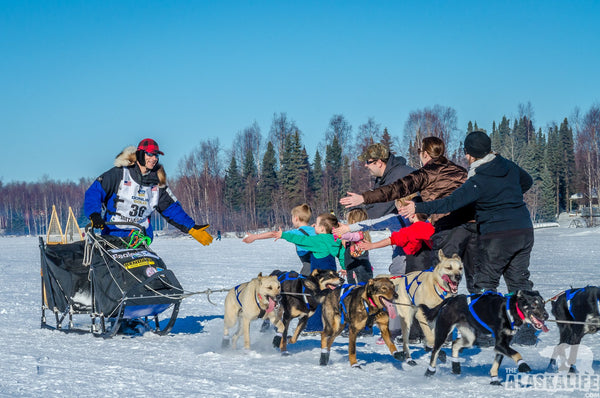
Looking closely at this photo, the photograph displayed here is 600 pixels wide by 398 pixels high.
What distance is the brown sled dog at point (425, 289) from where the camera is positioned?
423 centimetres

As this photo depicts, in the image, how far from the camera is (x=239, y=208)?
177ft

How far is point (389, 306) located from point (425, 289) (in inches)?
12.1

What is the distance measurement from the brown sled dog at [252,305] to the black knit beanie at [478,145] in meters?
1.88

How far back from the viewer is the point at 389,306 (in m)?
4.39

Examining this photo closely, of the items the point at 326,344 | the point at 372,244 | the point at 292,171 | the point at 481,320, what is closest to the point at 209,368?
the point at 326,344

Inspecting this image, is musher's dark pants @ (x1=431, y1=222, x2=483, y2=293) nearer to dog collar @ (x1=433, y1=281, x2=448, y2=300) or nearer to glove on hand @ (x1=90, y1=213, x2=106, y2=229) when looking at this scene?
dog collar @ (x1=433, y1=281, x2=448, y2=300)

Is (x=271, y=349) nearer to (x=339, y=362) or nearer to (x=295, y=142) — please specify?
(x=339, y=362)

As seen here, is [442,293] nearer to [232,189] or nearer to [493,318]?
[493,318]

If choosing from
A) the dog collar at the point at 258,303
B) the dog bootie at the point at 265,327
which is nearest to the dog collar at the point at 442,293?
the dog collar at the point at 258,303

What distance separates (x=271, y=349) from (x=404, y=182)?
1.82 metres

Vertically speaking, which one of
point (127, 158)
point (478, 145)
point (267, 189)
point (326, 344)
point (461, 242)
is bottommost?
point (326, 344)

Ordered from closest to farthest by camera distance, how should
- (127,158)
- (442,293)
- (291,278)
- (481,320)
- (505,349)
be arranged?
(505,349) → (481,320) → (442,293) → (291,278) → (127,158)

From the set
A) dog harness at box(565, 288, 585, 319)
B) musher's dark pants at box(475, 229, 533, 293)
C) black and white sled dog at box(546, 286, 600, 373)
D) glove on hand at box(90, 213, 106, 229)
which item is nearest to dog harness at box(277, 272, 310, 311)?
musher's dark pants at box(475, 229, 533, 293)

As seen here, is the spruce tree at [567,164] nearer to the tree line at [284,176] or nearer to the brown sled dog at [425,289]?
the tree line at [284,176]
